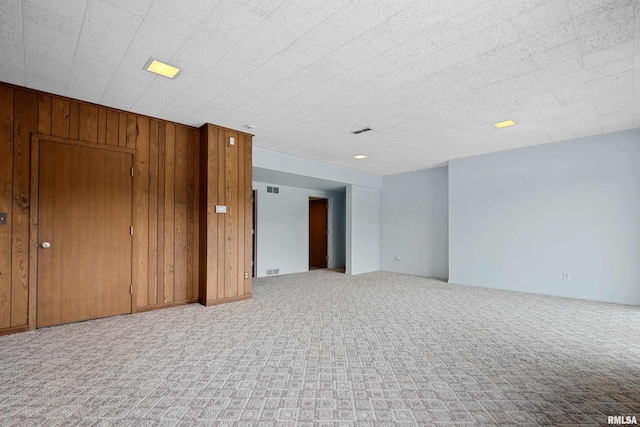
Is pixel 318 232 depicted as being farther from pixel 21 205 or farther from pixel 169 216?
A: pixel 21 205

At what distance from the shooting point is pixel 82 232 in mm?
3725

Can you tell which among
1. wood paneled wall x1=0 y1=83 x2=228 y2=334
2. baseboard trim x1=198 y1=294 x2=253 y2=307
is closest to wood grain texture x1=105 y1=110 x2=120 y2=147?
wood paneled wall x1=0 y1=83 x2=228 y2=334

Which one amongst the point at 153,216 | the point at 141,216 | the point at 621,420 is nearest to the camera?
the point at 621,420

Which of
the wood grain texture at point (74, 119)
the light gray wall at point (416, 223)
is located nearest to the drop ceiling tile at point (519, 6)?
the wood grain texture at point (74, 119)

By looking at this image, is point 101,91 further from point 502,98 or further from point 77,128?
point 502,98

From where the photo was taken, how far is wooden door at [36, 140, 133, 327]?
11.5 ft

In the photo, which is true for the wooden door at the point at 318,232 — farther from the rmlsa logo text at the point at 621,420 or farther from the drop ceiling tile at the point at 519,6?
the rmlsa logo text at the point at 621,420

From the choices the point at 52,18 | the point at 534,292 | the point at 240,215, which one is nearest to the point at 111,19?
the point at 52,18

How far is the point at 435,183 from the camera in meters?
7.63

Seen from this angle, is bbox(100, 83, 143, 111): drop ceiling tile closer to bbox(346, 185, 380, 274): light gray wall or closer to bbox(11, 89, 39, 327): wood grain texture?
bbox(11, 89, 39, 327): wood grain texture

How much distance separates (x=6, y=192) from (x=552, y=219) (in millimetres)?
8168

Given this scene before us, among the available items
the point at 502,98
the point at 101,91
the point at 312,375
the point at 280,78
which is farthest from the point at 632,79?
the point at 101,91

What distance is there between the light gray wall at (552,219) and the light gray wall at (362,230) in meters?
2.33

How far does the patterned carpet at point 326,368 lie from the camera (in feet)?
6.28
